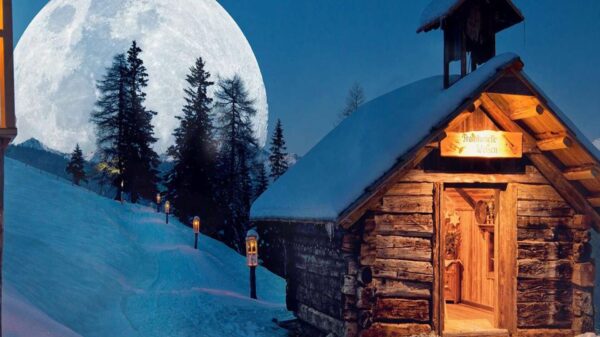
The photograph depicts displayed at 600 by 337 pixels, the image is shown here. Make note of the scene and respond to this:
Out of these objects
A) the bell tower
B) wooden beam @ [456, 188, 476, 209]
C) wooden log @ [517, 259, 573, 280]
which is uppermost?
the bell tower

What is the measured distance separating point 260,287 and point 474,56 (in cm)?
1912

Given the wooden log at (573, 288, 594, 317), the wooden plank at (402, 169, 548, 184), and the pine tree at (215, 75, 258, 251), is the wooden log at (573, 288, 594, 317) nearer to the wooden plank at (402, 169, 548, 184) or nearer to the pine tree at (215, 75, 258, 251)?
the wooden plank at (402, 169, 548, 184)

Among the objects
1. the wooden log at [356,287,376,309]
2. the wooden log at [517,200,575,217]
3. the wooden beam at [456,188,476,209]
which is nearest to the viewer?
the wooden log at [356,287,376,309]

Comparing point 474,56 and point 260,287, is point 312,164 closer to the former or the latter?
point 474,56

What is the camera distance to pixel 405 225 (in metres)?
11.2

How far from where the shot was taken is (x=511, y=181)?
1170 cm

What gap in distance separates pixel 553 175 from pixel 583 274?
217 centimetres

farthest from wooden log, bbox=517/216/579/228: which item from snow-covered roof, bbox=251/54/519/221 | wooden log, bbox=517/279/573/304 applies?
snow-covered roof, bbox=251/54/519/221

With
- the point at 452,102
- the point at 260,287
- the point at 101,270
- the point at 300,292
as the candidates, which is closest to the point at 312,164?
the point at 300,292

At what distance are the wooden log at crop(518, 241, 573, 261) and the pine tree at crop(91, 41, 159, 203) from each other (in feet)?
133

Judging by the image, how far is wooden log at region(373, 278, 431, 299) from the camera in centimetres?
1111

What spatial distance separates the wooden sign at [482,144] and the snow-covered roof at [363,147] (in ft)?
2.49

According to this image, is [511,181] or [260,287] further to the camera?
[260,287]

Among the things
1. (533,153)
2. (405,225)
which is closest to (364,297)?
(405,225)
